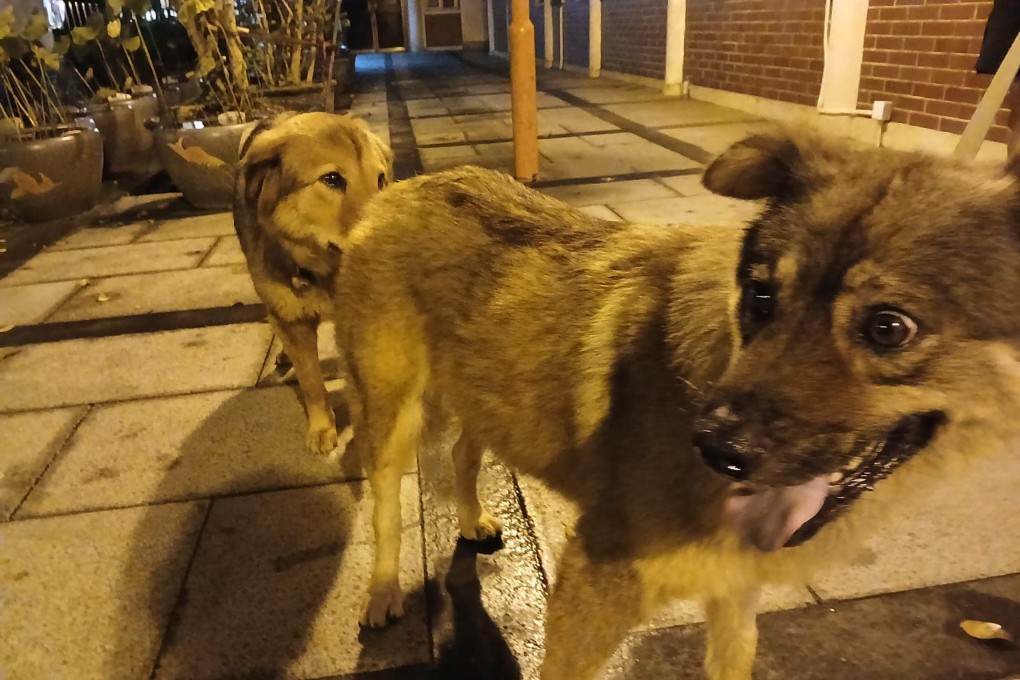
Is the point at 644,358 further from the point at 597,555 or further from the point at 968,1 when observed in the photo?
the point at 968,1

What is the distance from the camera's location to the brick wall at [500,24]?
2629cm

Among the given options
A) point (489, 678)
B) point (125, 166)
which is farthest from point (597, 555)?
point (125, 166)

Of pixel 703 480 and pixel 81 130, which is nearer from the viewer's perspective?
pixel 703 480

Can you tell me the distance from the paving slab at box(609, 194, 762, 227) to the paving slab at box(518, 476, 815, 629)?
9.84 ft

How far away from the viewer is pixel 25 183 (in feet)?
22.7

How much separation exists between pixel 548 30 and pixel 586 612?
66.4ft

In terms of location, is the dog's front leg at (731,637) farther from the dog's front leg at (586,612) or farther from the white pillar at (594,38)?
the white pillar at (594,38)

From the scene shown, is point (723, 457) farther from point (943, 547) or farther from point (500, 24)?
point (500, 24)

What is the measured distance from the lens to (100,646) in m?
2.35

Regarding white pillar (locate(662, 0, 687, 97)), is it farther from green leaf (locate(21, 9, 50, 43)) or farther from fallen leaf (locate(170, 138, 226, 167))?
green leaf (locate(21, 9, 50, 43))

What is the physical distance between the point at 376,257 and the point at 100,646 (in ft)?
5.05

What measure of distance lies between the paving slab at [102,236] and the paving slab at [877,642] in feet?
20.4

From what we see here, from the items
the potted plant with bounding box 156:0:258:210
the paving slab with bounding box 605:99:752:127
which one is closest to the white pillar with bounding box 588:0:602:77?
the paving slab with bounding box 605:99:752:127

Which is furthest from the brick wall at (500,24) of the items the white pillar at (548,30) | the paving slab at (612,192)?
the paving slab at (612,192)
